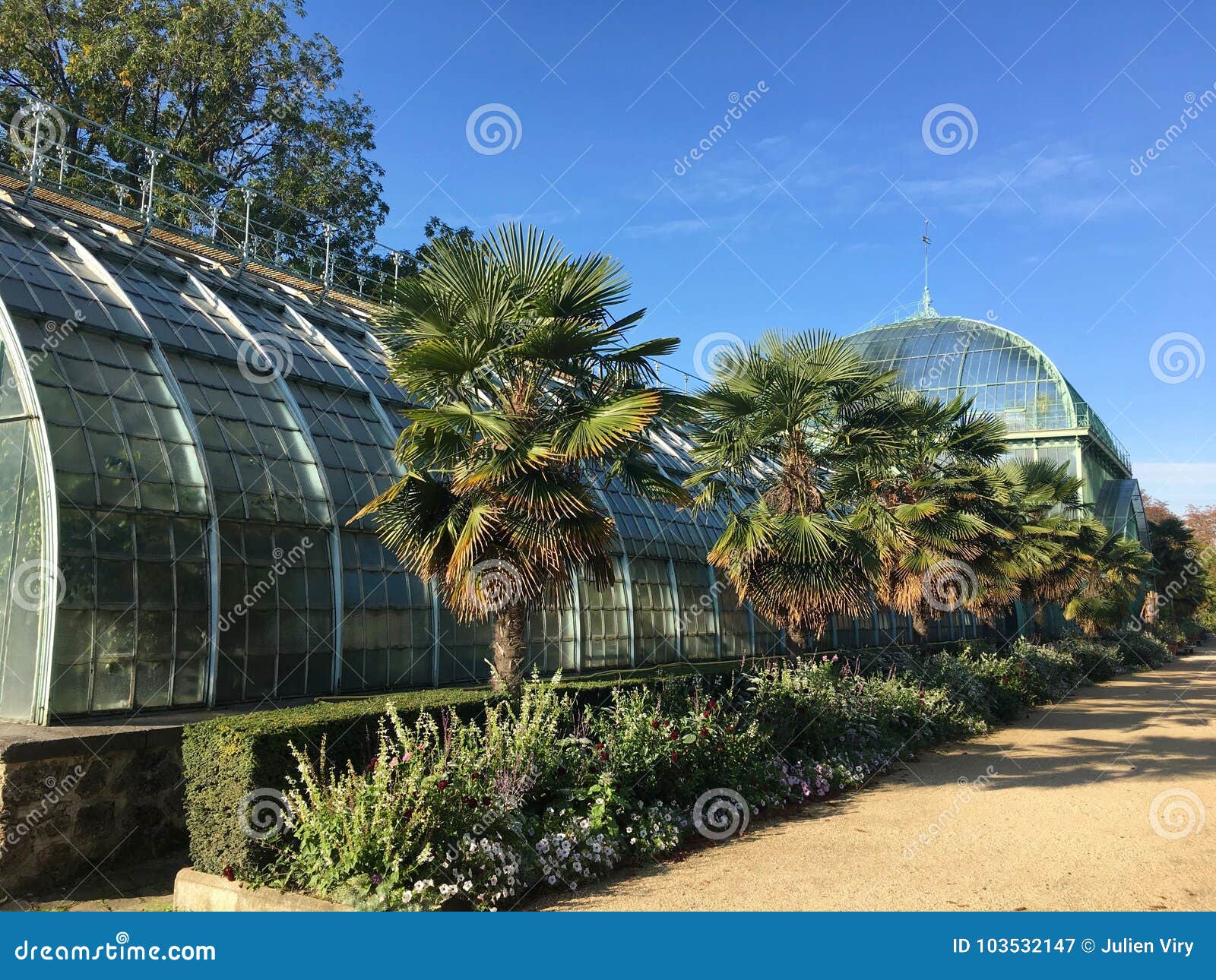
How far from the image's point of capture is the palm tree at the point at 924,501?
64.2 ft

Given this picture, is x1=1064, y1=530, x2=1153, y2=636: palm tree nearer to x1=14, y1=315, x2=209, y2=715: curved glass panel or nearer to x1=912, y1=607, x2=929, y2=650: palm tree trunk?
x1=912, y1=607, x2=929, y2=650: palm tree trunk

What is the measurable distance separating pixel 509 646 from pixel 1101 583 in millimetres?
36947

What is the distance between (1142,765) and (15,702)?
55.1ft

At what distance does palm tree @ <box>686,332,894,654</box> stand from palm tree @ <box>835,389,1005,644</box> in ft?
2.94

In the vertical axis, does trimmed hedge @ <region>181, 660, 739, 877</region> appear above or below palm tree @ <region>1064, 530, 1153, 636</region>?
below

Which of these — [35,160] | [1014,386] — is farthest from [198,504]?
[1014,386]

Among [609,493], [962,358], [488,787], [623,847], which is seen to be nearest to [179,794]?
[488,787]

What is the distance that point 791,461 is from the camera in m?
17.5

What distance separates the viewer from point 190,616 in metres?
10.6

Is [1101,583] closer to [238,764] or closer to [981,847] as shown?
[981,847]

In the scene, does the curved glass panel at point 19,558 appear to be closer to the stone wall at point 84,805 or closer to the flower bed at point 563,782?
the stone wall at point 84,805

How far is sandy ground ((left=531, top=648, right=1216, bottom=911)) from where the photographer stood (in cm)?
829

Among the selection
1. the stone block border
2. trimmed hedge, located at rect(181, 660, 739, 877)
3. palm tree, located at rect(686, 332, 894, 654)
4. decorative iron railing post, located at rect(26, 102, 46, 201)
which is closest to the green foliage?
trimmed hedge, located at rect(181, 660, 739, 877)

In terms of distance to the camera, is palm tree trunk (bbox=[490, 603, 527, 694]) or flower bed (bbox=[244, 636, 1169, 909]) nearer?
flower bed (bbox=[244, 636, 1169, 909])
